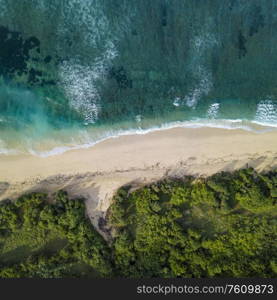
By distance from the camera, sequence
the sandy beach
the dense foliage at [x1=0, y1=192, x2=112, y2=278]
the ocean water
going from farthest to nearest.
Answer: the sandy beach → the ocean water → the dense foliage at [x1=0, y1=192, x2=112, y2=278]

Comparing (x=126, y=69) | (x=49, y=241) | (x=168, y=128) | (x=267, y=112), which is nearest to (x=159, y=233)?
(x=168, y=128)

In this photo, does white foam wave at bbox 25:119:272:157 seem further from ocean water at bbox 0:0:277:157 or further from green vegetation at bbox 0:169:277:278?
green vegetation at bbox 0:169:277:278

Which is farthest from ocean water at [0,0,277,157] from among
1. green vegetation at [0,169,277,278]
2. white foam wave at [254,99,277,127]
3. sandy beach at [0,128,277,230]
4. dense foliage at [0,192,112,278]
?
green vegetation at [0,169,277,278]

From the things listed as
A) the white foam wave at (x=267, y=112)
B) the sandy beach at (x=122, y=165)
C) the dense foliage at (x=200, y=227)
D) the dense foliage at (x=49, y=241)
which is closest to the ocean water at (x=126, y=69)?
the white foam wave at (x=267, y=112)

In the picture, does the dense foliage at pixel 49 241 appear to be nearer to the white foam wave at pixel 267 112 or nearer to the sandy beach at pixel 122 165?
the sandy beach at pixel 122 165

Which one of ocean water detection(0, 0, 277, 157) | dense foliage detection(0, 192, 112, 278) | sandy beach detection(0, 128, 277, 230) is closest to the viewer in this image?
dense foliage detection(0, 192, 112, 278)

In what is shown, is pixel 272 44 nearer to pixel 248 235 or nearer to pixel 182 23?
pixel 182 23
